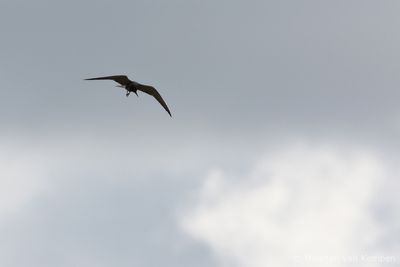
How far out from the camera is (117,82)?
5694 centimetres

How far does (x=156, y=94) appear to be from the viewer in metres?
60.2

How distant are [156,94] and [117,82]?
439 centimetres
